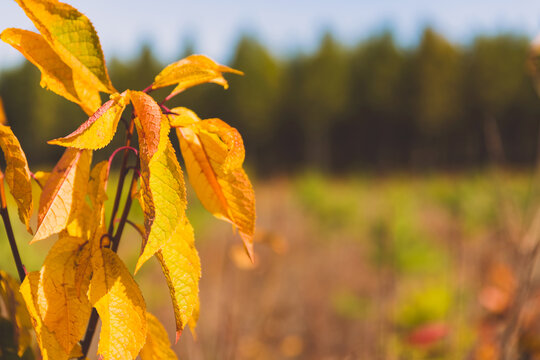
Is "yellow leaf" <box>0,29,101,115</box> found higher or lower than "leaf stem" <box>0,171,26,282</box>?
higher

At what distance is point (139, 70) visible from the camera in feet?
47.8

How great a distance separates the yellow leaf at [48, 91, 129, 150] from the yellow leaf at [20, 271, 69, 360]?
0.08 m

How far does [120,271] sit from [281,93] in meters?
15.1

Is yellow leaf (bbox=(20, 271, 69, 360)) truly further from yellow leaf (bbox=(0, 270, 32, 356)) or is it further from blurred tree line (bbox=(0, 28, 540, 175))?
blurred tree line (bbox=(0, 28, 540, 175))

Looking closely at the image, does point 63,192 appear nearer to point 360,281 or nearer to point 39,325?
point 39,325

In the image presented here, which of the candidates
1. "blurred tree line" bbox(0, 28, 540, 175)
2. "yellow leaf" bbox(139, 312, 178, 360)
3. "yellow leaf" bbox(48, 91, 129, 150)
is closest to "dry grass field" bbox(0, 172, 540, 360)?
"yellow leaf" bbox(139, 312, 178, 360)

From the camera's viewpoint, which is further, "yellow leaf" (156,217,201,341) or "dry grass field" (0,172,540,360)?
"dry grass field" (0,172,540,360)

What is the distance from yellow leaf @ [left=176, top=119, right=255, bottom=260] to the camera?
0.29m

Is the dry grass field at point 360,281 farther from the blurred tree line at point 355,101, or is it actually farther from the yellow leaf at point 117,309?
the blurred tree line at point 355,101

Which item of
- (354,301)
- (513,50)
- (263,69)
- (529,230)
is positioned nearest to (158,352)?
(529,230)

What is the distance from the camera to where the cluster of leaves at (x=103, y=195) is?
24 centimetres

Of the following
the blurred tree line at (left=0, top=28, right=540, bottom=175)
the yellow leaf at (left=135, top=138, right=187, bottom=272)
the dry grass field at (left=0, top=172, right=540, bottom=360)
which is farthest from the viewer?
the blurred tree line at (left=0, top=28, right=540, bottom=175)

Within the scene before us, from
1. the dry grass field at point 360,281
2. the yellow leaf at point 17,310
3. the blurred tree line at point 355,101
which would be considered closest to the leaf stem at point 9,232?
the yellow leaf at point 17,310

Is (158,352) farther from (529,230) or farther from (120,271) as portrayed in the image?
(529,230)
